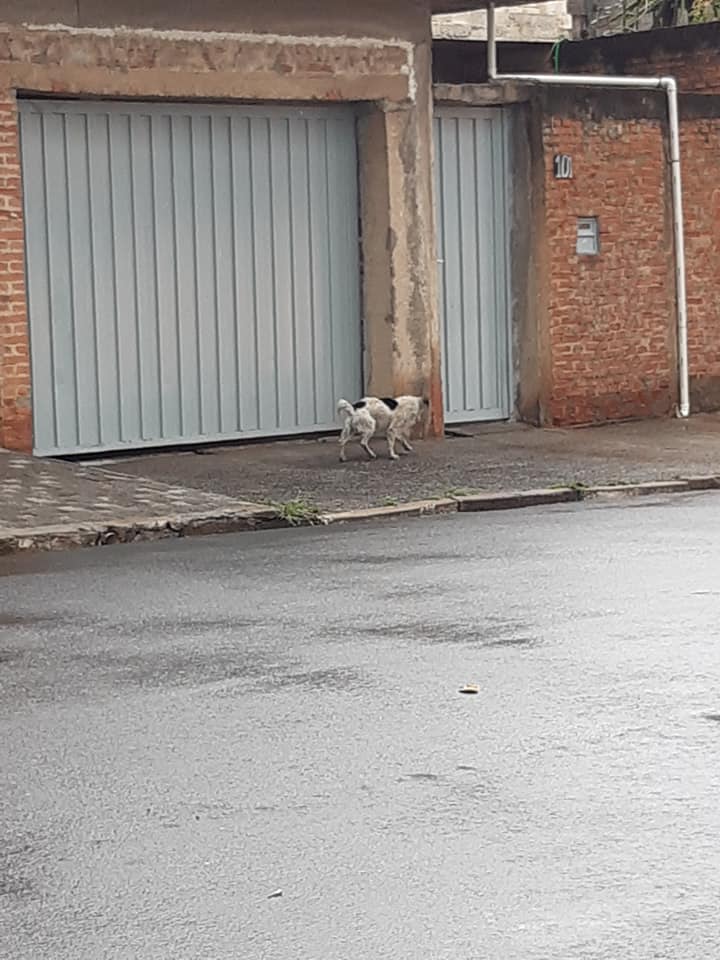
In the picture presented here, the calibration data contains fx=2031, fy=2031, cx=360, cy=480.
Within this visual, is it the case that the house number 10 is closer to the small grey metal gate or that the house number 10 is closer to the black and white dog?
the small grey metal gate

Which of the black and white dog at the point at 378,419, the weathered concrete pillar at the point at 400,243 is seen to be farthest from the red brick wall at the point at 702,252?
the black and white dog at the point at 378,419

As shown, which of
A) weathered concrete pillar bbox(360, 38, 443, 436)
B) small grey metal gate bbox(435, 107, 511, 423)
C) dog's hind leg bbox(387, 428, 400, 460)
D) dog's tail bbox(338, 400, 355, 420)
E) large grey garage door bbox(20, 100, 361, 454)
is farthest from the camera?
small grey metal gate bbox(435, 107, 511, 423)

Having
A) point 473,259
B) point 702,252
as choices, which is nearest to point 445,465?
point 473,259

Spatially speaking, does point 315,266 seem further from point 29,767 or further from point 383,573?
point 29,767

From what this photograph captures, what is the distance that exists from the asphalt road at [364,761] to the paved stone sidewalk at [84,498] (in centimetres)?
167

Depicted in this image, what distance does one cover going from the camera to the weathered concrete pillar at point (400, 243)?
16.9 m

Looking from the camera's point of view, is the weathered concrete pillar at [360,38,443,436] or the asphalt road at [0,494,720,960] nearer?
the asphalt road at [0,494,720,960]

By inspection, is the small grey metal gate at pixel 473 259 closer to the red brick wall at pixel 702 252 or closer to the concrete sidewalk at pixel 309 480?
the concrete sidewalk at pixel 309 480

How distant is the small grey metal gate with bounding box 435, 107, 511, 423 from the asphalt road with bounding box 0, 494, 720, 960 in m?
7.23

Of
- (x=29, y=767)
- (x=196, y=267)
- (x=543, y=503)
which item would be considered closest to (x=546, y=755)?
(x=29, y=767)

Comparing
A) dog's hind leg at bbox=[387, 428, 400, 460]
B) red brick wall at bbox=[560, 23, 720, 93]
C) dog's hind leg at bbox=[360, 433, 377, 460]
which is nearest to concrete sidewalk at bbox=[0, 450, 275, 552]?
dog's hind leg at bbox=[360, 433, 377, 460]

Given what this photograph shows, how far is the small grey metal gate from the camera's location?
1783cm

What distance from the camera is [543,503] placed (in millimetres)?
13859

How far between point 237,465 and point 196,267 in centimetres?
183
